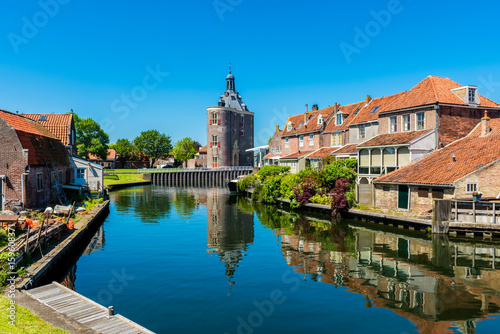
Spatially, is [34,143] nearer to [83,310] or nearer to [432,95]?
[83,310]

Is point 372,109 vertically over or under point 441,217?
over

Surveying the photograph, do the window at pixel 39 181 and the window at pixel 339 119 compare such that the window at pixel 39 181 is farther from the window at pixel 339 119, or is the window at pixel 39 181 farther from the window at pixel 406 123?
the window at pixel 339 119

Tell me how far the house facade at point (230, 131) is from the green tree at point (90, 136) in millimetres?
29172

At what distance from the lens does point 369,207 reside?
34.9 meters

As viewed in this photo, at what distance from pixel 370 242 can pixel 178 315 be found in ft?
53.9

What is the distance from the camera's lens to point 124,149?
117m

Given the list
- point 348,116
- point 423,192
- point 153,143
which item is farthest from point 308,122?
point 153,143

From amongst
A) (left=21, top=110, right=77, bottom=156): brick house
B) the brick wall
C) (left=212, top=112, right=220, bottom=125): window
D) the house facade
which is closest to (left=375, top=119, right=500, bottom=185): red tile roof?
the brick wall

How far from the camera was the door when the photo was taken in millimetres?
31719

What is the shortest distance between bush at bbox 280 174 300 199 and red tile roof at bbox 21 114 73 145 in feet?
86.5

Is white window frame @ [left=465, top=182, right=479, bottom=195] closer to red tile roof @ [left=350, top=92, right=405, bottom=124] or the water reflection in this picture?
the water reflection

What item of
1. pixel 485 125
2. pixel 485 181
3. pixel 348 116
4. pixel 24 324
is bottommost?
pixel 24 324

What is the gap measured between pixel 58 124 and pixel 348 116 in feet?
124

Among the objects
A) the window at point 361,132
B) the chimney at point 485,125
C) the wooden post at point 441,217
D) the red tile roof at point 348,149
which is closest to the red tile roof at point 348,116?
the window at point 361,132
